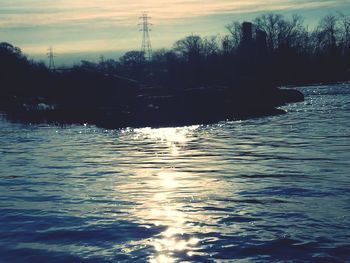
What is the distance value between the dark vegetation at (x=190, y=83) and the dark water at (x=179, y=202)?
18149 millimetres

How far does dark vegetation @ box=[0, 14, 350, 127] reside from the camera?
48969 millimetres

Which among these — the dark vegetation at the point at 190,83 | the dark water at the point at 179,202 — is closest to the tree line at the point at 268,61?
the dark vegetation at the point at 190,83

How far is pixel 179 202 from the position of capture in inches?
553

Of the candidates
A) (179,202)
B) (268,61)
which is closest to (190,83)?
(268,61)

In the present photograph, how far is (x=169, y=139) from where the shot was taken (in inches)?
1252

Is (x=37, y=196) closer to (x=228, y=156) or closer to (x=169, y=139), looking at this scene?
(x=228, y=156)

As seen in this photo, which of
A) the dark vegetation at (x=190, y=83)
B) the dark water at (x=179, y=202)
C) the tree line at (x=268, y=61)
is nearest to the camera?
the dark water at (x=179, y=202)

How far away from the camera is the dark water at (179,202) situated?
10203 mm

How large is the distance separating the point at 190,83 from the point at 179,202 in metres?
86.0

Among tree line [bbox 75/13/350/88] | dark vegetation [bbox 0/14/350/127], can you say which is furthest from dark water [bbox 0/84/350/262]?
tree line [bbox 75/13/350/88]

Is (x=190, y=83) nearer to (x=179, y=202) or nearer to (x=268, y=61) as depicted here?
(x=268, y=61)

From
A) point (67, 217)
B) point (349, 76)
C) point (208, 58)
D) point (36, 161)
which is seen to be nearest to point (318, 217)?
point (67, 217)

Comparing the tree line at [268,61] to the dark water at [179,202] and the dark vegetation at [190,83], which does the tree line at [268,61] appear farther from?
the dark water at [179,202]

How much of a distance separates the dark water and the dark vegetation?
Result: 715 inches
